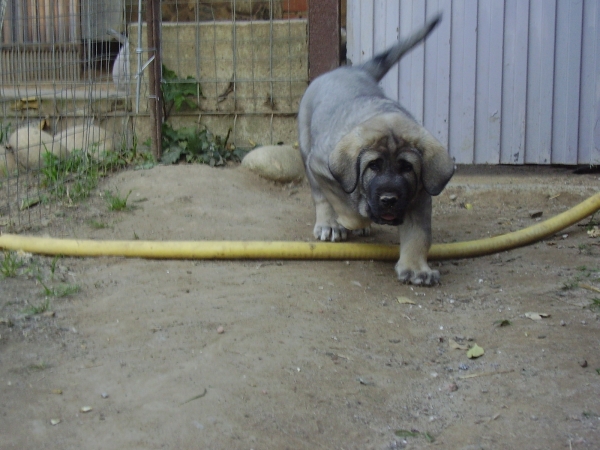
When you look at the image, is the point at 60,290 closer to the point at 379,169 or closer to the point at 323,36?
the point at 379,169

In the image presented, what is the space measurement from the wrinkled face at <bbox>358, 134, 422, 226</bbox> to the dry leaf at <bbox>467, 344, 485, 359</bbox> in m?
1.09

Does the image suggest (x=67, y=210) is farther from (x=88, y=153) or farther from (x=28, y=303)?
(x=28, y=303)

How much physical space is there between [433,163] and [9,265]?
8.50 feet

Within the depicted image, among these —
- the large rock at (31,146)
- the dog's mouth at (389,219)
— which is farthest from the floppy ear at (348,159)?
the large rock at (31,146)

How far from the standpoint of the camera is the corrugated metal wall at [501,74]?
285 inches

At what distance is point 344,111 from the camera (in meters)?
5.14

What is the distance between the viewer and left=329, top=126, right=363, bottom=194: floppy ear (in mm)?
4512

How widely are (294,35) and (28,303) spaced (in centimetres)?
465

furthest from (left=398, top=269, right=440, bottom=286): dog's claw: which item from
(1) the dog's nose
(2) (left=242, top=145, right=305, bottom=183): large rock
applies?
(2) (left=242, top=145, right=305, bottom=183): large rock

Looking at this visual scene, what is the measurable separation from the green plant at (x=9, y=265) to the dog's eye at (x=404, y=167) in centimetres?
236

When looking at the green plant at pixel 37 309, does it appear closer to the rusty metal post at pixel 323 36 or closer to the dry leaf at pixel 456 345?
the dry leaf at pixel 456 345

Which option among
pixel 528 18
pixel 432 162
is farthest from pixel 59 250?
pixel 528 18

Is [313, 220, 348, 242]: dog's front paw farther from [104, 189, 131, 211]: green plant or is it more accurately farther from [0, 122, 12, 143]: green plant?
[0, 122, 12, 143]: green plant

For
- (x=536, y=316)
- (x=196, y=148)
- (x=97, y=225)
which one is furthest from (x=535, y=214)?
(x=97, y=225)
